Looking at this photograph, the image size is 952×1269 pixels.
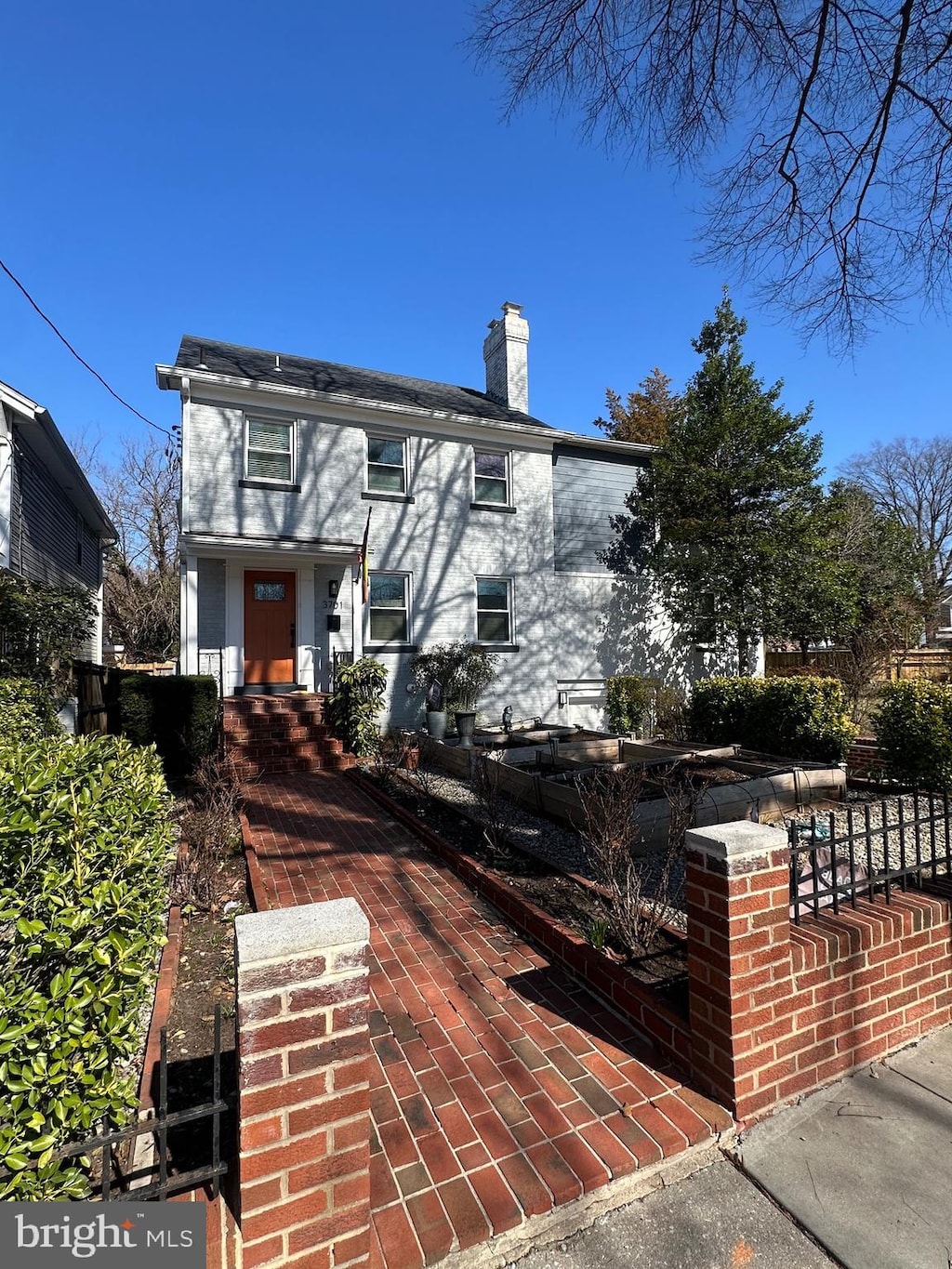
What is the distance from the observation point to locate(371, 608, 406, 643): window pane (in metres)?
11.9

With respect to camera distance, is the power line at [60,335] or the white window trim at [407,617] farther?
the white window trim at [407,617]

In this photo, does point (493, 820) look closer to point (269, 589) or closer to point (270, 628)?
point (270, 628)

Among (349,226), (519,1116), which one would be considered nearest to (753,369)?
(349,226)

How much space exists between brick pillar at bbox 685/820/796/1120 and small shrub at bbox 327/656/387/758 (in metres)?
7.35

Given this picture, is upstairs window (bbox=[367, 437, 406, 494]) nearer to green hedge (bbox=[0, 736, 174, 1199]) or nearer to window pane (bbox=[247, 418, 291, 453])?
window pane (bbox=[247, 418, 291, 453])

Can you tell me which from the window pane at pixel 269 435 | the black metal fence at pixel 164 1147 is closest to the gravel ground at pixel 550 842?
the black metal fence at pixel 164 1147

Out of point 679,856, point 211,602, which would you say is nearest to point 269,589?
point 211,602

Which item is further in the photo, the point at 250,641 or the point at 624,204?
the point at 250,641

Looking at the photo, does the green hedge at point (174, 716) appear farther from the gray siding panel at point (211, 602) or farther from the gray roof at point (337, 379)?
the gray roof at point (337, 379)

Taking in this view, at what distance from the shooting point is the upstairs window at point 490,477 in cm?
1308

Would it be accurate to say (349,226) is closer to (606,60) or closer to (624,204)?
(624,204)

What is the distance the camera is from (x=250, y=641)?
35.8 ft

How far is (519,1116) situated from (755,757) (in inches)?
265

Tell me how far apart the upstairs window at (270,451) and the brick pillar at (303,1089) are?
10688 mm
